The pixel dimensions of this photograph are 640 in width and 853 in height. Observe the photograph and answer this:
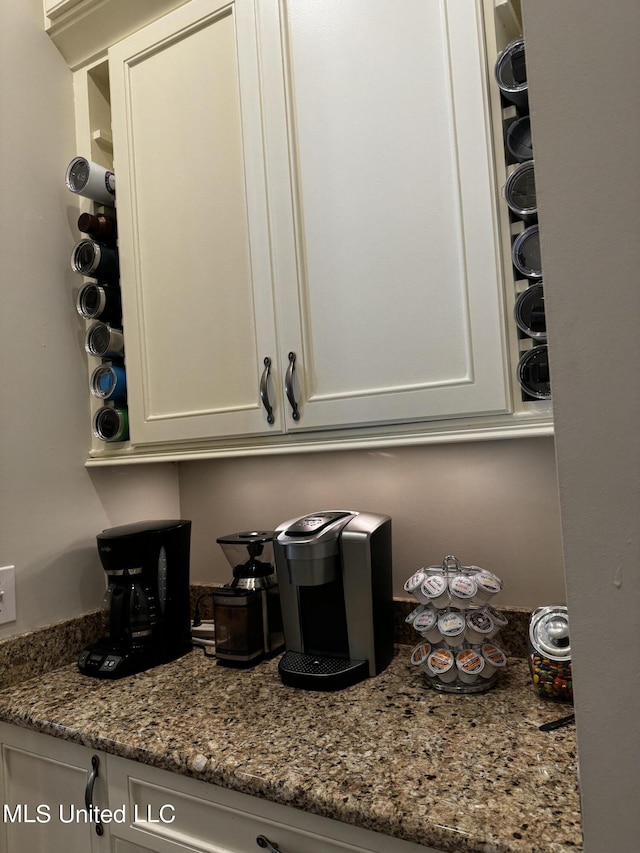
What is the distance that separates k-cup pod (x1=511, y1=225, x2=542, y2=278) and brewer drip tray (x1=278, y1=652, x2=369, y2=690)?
0.83 meters

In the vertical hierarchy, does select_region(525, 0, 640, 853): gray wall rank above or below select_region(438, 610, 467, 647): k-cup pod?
above

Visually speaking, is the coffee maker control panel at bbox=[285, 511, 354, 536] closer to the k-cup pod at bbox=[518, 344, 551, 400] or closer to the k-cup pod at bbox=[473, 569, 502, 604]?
the k-cup pod at bbox=[473, 569, 502, 604]

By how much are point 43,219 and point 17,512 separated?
2.42 feet

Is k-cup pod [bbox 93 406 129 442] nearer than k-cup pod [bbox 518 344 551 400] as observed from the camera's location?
No

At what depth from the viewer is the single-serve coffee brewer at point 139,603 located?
1.45 metres

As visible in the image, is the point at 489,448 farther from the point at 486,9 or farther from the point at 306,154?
the point at 486,9

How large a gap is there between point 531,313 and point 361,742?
0.77 meters

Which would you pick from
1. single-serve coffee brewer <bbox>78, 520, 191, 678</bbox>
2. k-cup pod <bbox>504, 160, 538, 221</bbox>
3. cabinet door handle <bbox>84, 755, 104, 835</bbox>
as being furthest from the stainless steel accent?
k-cup pod <bbox>504, 160, 538, 221</bbox>

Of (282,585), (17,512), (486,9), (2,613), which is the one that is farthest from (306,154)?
(2,613)

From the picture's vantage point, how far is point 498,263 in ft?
3.62

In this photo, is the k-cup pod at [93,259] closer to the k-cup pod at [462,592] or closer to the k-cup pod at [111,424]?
the k-cup pod at [111,424]

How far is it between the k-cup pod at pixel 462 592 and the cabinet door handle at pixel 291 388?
46 cm

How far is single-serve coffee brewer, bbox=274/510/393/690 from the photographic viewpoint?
1286 mm

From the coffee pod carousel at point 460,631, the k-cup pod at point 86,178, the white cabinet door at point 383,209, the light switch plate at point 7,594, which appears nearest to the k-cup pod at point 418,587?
the coffee pod carousel at point 460,631
